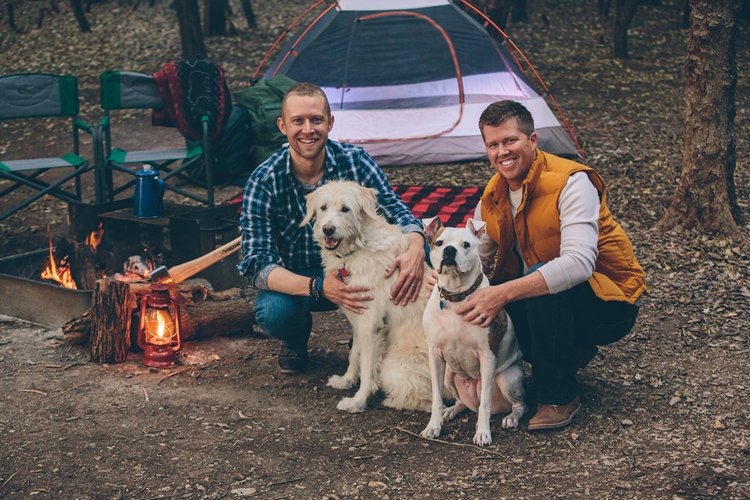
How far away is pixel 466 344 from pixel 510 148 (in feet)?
2.74

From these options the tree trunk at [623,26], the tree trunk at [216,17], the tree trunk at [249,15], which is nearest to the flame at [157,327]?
the tree trunk at [623,26]

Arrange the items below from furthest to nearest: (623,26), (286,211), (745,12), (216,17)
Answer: (745,12) < (216,17) < (623,26) < (286,211)

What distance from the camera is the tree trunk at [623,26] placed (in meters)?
12.9

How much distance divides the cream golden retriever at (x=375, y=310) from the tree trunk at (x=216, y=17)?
39.2 feet

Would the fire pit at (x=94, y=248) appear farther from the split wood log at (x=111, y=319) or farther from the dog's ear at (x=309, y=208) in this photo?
the dog's ear at (x=309, y=208)

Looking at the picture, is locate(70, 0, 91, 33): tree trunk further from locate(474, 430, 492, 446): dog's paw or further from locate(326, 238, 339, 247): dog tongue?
locate(474, 430, 492, 446): dog's paw

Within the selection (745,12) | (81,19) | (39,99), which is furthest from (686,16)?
(39,99)

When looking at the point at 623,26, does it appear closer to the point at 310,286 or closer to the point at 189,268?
the point at 189,268

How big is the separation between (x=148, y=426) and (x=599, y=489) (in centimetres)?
197

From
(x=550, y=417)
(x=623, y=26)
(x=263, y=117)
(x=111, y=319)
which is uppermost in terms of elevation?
(x=623, y=26)

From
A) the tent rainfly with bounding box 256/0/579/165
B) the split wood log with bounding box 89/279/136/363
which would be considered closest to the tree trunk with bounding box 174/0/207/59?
the tent rainfly with bounding box 256/0/579/165

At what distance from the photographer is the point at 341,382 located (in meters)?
4.13

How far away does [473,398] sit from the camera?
11.9 feet

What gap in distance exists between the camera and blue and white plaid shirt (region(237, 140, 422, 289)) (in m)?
4.06
